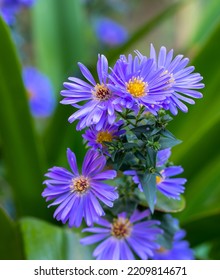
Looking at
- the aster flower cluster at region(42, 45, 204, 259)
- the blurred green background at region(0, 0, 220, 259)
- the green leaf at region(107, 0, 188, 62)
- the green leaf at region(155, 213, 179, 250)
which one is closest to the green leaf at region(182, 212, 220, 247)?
the blurred green background at region(0, 0, 220, 259)

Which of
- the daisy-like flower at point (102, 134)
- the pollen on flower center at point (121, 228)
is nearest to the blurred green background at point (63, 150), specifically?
the pollen on flower center at point (121, 228)

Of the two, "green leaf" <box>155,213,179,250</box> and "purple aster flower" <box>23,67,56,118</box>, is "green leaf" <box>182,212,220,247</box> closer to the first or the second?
"green leaf" <box>155,213,179,250</box>

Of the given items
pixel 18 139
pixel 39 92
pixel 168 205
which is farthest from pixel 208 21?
pixel 168 205

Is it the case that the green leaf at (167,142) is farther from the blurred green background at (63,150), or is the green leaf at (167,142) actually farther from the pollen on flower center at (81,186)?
the blurred green background at (63,150)

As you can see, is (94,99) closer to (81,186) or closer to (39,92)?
(81,186)

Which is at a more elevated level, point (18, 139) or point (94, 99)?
point (18, 139)

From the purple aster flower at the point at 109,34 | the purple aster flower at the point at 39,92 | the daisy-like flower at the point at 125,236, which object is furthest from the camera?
the purple aster flower at the point at 109,34
